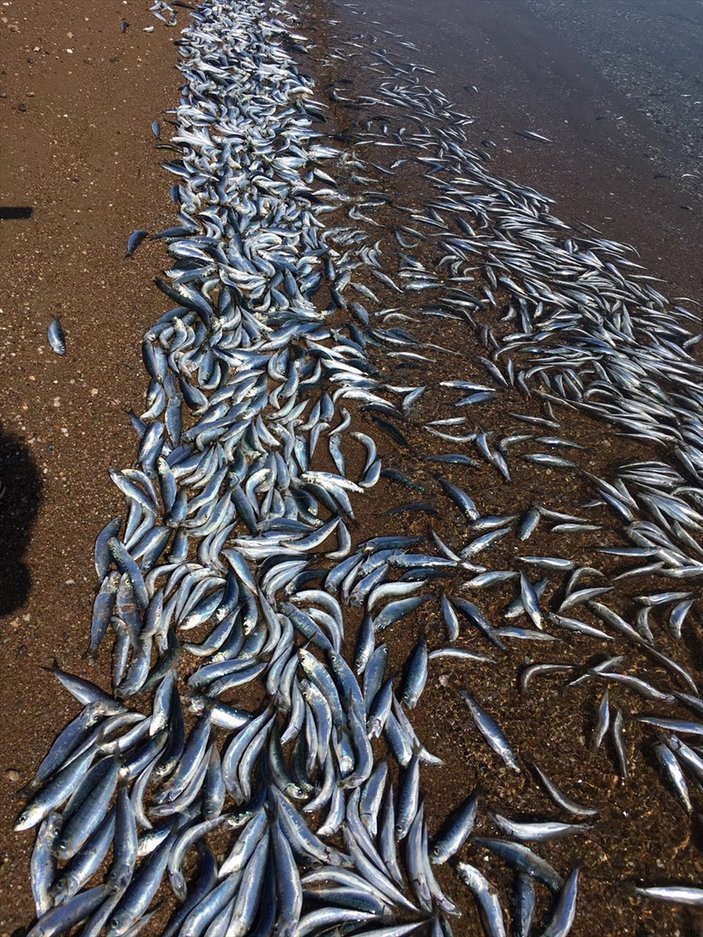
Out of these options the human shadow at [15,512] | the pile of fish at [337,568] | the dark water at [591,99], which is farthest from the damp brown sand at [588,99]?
the human shadow at [15,512]

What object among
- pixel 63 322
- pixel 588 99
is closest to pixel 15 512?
pixel 63 322

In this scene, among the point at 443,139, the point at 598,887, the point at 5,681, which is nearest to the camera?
the point at 598,887

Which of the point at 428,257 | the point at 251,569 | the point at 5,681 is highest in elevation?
the point at 428,257

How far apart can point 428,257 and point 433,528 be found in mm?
4447

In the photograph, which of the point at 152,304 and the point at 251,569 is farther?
the point at 152,304

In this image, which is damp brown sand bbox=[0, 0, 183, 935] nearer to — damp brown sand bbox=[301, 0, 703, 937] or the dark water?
damp brown sand bbox=[301, 0, 703, 937]

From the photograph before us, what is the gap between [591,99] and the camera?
44.0ft

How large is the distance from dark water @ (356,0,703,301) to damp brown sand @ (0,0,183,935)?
6141mm

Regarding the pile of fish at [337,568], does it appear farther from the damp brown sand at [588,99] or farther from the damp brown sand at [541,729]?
the damp brown sand at [588,99]

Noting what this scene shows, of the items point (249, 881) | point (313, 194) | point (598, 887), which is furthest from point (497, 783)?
point (313, 194)

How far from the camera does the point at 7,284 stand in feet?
18.1

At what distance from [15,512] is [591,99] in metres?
14.4

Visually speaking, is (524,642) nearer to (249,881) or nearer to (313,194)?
(249,881)

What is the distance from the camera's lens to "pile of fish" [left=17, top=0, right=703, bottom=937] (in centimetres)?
292
